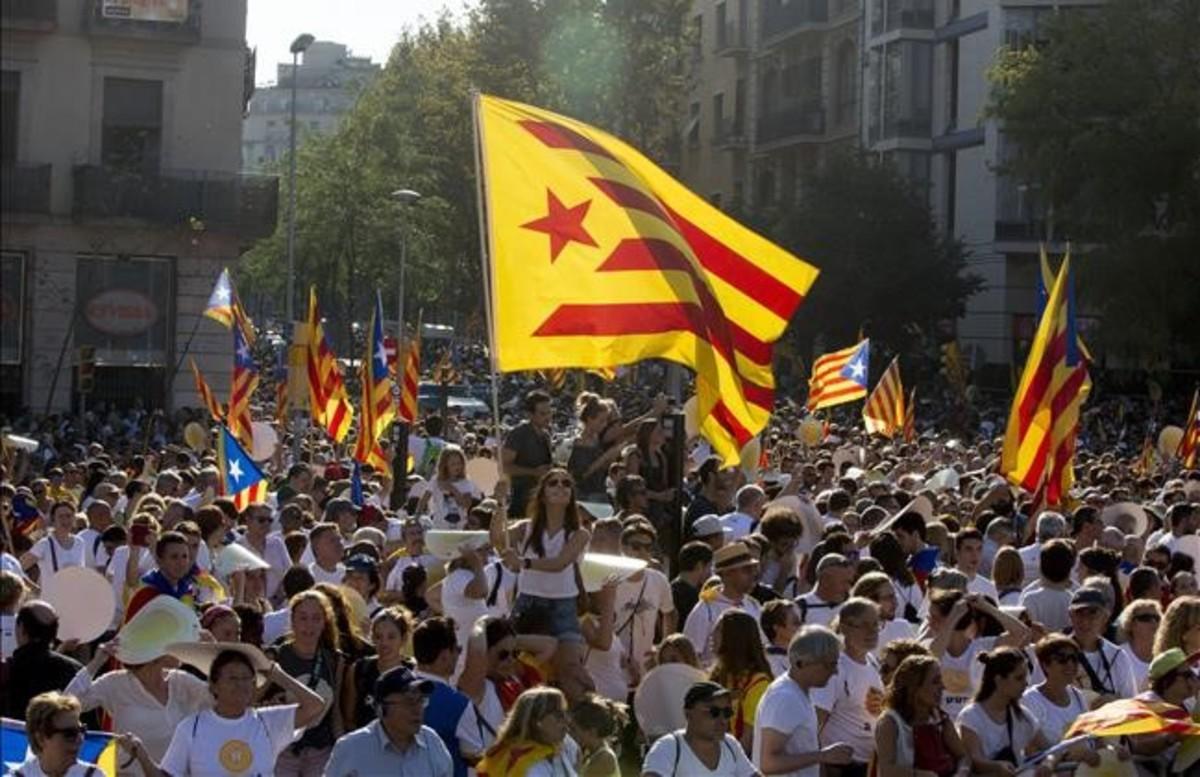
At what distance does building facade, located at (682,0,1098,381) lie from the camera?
194 ft

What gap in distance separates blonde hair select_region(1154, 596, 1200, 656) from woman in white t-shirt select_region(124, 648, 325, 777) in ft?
12.2

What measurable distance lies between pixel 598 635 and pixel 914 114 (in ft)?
170

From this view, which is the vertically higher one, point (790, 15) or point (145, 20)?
point (790, 15)

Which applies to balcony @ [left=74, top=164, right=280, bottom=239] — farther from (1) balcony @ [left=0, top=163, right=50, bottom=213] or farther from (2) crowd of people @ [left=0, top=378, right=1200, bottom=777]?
(2) crowd of people @ [left=0, top=378, right=1200, bottom=777]

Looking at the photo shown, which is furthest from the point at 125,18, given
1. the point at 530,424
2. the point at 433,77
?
the point at 530,424

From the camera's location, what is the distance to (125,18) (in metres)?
44.4

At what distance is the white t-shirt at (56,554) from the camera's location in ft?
48.4

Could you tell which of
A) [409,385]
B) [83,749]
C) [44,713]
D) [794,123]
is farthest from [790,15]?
[44,713]

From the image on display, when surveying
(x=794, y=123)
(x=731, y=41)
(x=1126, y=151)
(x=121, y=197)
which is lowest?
(x=121, y=197)

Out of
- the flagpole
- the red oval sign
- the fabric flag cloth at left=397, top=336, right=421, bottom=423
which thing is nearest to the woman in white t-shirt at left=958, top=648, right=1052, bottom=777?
the flagpole

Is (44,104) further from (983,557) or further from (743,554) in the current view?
(743,554)

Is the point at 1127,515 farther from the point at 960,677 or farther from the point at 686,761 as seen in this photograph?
the point at 686,761

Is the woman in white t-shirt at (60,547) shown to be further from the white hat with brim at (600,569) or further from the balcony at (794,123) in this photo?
the balcony at (794,123)

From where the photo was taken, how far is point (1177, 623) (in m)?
10.4
